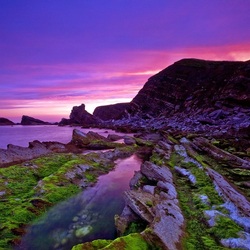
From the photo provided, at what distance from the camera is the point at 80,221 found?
2016cm

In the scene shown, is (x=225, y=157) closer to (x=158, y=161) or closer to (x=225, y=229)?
(x=158, y=161)

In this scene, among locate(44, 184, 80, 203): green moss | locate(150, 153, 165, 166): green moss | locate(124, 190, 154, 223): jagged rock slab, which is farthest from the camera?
locate(150, 153, 165, 166): green moss

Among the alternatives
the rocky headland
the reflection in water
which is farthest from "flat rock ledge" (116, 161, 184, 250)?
the reflection in water

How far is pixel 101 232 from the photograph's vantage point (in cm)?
1831

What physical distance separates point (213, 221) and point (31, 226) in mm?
12884

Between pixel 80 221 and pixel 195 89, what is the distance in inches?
4815

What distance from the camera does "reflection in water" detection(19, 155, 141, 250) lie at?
57.0ft

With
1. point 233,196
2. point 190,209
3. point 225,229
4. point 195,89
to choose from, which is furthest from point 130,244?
point 195,89

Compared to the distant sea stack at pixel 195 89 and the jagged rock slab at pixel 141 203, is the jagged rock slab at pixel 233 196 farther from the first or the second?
the distant sea stack at pixel 195 89

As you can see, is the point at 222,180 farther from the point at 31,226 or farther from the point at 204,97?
the point at 204,97

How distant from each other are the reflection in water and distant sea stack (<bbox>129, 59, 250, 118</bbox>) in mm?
69665

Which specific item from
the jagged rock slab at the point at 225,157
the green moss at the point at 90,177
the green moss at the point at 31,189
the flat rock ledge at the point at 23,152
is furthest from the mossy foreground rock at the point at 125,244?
the flat rock ledge at the point at 23,152

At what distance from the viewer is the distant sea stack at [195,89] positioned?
93125 mm

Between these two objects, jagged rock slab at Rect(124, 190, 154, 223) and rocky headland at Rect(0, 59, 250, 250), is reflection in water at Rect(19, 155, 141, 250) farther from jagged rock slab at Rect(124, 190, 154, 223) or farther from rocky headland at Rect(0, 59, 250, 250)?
jagged rock slab at Rect(124, 190, 154, 223)
